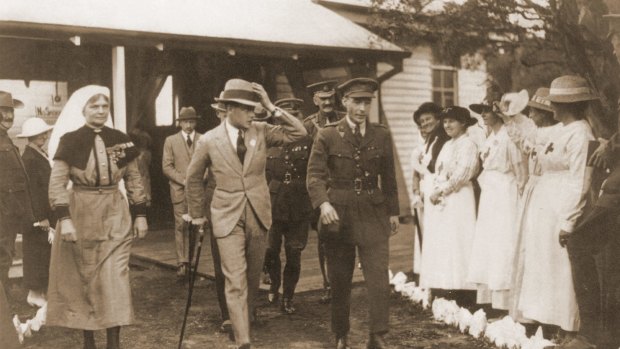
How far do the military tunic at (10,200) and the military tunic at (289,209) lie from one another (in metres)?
2.55

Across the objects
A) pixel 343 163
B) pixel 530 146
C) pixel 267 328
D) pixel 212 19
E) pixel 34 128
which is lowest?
pixel 267 328

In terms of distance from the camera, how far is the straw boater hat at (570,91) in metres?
5.67

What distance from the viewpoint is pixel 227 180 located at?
589 cm

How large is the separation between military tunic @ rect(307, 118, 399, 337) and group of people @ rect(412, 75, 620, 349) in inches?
47.7

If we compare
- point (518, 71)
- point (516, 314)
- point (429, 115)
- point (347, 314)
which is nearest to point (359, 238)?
point (347, 314)

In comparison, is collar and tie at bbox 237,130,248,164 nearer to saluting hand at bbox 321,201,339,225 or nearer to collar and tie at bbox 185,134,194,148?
saluting hand at bbox 321,201,339,225

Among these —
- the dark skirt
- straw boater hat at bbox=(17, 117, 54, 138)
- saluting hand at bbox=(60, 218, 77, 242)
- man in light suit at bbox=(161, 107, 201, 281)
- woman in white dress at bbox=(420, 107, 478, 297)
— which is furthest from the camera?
man in light suit at bbox=(161, 107, 201, 281)

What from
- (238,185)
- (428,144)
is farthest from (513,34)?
(238,185)

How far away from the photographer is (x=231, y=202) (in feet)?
19.1

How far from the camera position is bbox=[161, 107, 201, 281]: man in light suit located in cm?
923

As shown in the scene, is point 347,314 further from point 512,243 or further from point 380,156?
point 512,243

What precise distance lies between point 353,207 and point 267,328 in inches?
63.4

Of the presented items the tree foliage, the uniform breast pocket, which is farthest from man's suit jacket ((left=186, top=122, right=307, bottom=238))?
the tree foliage

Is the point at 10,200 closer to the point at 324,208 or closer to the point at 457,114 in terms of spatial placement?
the point at 324,208
